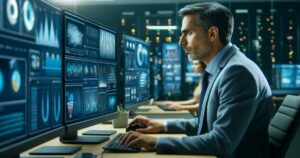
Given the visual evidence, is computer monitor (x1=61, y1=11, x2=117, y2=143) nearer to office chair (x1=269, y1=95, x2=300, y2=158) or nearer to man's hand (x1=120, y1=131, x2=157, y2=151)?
man's hand (x1=120, y1=131, x2=157, y2=151)

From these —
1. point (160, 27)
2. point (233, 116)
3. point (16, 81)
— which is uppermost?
point (160, 27)

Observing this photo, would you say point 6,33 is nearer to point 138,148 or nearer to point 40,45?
point 40,45

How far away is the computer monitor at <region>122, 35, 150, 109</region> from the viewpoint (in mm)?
2650

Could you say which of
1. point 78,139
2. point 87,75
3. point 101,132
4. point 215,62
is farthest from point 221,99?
point 101,132

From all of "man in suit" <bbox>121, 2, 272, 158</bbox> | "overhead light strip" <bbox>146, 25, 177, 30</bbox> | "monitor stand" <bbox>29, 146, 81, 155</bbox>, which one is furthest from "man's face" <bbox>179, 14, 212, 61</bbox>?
"overhead light strip" <bbox>146, 25, 177, 30</bbox>

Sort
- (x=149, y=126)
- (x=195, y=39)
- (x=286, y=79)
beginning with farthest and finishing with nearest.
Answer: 1. (x=286, y=79)
2. (x=149, y=126)
3. (x=195, y=39)

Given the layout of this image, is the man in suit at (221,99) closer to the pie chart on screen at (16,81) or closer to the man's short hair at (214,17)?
the man's short hair at (214,17)

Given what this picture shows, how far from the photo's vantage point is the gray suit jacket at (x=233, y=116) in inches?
61.4

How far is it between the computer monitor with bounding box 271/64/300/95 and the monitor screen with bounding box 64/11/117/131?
15.4 feet

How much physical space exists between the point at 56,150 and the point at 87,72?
378 millimetres

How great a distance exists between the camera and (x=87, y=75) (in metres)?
1.82

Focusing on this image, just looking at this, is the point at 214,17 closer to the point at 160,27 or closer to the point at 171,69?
the point at 171,69

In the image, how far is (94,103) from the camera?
191 cm

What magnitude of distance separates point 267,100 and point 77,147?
0.82 m
